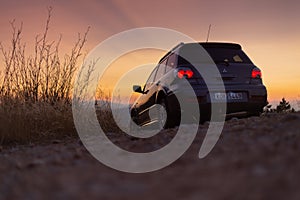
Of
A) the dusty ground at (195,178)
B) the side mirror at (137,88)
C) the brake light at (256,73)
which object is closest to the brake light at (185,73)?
the brake light at (256,73)

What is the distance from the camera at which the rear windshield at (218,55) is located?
6.50m

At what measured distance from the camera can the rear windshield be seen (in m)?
6.50

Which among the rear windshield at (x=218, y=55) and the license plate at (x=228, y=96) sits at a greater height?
the rear windshield at (x=218, y=55)

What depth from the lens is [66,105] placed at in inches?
304

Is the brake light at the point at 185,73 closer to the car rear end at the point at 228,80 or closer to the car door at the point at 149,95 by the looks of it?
the car rear end at the point at 228,80

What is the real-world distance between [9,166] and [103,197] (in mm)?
1968

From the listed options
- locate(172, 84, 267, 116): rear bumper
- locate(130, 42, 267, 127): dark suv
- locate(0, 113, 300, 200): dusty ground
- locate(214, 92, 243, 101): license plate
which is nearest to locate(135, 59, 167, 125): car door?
locate(130, 42, 267, 127): dark suv

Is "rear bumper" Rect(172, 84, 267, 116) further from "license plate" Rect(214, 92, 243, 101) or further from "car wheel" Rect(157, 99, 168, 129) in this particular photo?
"car wheel" Rect(157, 99, 168, 129)

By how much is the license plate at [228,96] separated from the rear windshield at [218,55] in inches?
22.8

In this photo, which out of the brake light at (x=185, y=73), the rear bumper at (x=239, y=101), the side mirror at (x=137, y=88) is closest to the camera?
the rear bumper at (x=239, y=101)

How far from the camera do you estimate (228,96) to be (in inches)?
247

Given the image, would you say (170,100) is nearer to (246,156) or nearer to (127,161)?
(127,161)

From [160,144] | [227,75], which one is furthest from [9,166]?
[227,75]

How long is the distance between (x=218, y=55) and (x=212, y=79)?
0.60m
